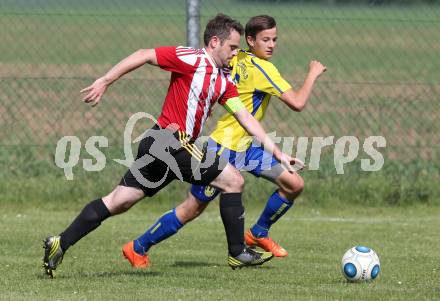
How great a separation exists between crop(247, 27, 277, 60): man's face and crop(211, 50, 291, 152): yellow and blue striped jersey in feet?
0.20

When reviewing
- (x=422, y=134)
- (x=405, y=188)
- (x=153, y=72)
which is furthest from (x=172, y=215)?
(x=153, y=72)

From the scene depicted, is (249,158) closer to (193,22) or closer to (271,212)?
(271,212)

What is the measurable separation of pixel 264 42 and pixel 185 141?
133cm

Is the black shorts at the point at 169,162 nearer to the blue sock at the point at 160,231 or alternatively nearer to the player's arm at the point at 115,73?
Result: the player's arm at the point at 115,73

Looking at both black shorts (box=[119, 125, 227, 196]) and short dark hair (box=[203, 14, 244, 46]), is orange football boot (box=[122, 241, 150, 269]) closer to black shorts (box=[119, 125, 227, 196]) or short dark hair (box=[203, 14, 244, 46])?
black shorts (box=[119, 125, 227, 196])

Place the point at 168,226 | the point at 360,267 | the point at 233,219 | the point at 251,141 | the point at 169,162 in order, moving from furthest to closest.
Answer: the point at 251,141 < the point at 168,226 < the point at 233,219 < the point at 169,162 < the point at 360,267

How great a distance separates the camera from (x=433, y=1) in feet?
49.2

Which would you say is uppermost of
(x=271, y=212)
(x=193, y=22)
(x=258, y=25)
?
(x=258, y=25)

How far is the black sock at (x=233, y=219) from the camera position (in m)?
7.32

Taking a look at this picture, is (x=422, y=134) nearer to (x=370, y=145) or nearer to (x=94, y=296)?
(x=370, y=145)

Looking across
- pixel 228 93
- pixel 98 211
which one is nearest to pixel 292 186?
pixel 228 93

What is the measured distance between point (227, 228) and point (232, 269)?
39cm

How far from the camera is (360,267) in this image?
23.0 feet

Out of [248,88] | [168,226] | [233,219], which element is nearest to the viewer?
[233,219]
